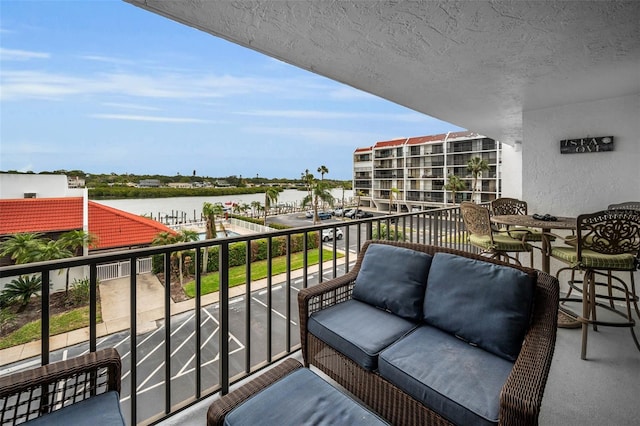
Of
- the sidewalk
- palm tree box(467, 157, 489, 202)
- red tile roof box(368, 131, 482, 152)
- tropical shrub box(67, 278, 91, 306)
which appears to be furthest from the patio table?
red tile roof box(368, 131, 482, 152)

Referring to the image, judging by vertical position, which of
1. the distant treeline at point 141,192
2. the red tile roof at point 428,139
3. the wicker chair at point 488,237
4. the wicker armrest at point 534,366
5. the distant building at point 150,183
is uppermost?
the red tile roof at point 428,139

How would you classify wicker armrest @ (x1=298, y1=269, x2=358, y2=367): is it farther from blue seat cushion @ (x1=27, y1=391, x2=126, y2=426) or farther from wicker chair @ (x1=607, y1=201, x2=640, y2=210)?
wicker chair @ (x1=607, y1=201, x2=640, y2=210)

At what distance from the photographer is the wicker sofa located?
117cm

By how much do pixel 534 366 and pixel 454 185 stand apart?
30799 mm

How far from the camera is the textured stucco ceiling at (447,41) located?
1.57 metres

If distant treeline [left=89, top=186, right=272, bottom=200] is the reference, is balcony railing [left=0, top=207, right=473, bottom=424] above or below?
below

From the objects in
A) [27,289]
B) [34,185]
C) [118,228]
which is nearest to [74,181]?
[34,185]

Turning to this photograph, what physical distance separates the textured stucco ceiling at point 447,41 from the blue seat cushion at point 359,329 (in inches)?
70.3

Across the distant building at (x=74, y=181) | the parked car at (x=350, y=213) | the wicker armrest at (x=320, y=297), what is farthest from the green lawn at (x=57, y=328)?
the parked car at (x=350, y=213)

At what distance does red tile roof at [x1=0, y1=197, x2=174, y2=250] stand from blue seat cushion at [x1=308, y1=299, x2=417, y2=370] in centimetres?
1279

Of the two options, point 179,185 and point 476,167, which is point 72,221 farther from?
point 476,167

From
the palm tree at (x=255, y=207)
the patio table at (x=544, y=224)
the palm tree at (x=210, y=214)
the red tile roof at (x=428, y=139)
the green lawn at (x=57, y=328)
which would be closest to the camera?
the patio table at (x=544, y=224)

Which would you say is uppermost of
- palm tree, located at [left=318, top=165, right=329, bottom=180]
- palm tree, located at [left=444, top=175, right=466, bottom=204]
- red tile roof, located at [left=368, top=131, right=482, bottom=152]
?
red tile roof, located at [left=368, top=131, right=482, bottom=152]

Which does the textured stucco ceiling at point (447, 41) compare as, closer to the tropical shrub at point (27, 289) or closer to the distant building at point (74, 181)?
the tropical shrub at point (27, 289)
